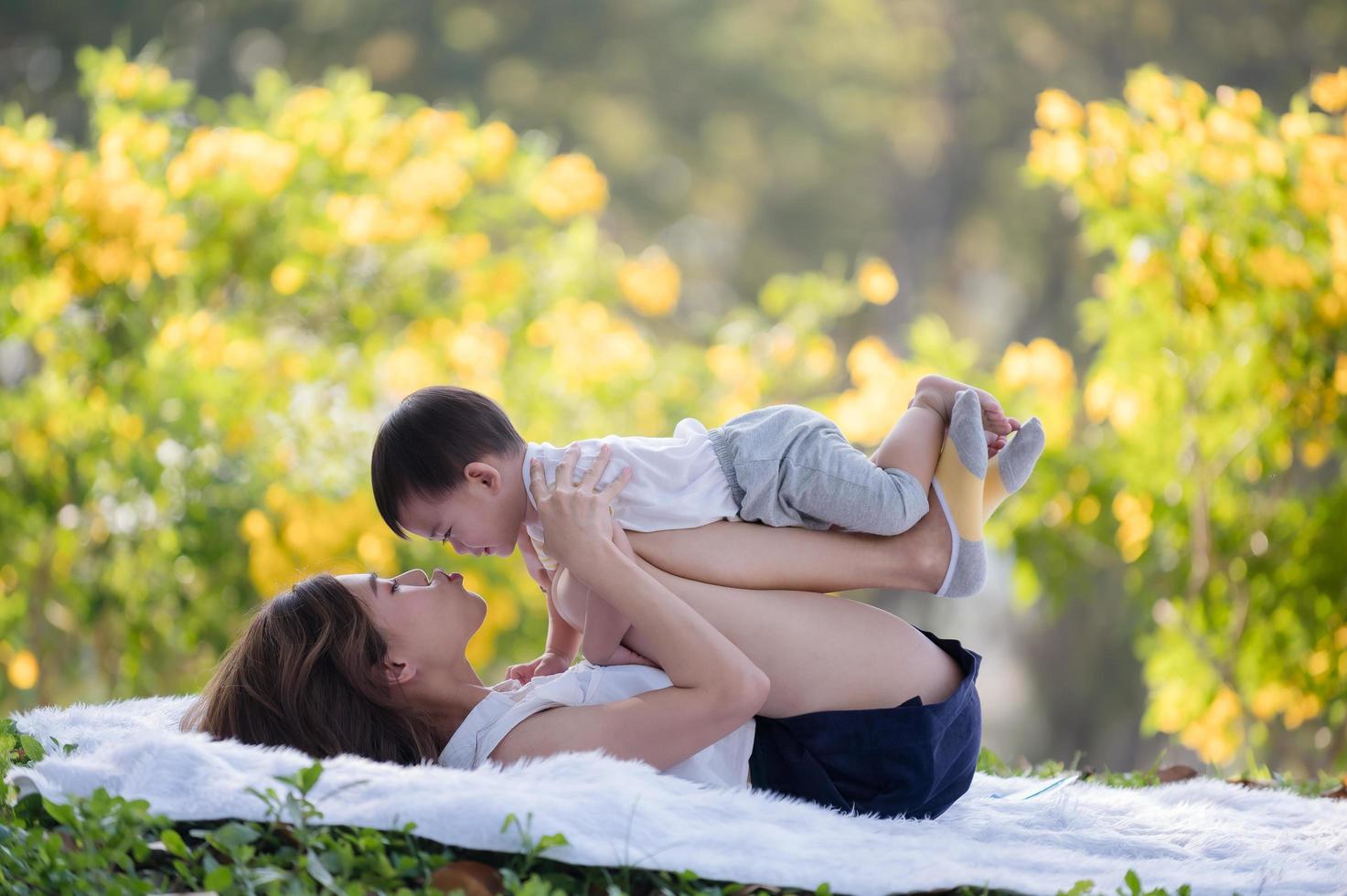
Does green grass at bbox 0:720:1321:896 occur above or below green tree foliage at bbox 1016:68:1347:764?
below

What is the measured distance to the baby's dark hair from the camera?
2.24m

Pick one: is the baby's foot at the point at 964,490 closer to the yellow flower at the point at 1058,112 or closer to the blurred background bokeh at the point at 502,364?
the blurred background bokeh at the point at 502,364

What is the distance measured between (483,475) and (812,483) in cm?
59

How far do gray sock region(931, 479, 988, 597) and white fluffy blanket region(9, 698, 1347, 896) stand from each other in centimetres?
43

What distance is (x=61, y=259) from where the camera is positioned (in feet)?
13.8

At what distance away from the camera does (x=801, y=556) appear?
232cm

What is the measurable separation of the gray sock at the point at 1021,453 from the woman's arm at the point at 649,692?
0.67 m

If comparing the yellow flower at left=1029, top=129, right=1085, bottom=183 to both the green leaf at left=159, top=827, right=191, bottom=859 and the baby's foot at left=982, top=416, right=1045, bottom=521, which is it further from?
the green leaf at left=159, top=827, right=191, bottom=859

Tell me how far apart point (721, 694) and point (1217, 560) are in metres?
3.00

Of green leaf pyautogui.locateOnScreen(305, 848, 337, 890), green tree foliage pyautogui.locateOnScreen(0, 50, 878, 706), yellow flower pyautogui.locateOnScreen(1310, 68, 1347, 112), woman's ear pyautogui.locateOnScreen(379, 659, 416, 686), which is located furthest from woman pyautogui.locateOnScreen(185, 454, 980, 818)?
yellow flower pyautogui.locateOnScreen(1310, 68, 1347, 112)

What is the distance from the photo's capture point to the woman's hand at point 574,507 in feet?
6.95

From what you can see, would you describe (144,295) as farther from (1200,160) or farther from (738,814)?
(1200,160)

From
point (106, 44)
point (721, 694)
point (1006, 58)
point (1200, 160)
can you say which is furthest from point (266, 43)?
point (721, 694)

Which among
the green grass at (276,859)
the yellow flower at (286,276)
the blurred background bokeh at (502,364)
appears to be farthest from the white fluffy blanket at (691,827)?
the yellow flower at (286,276)
